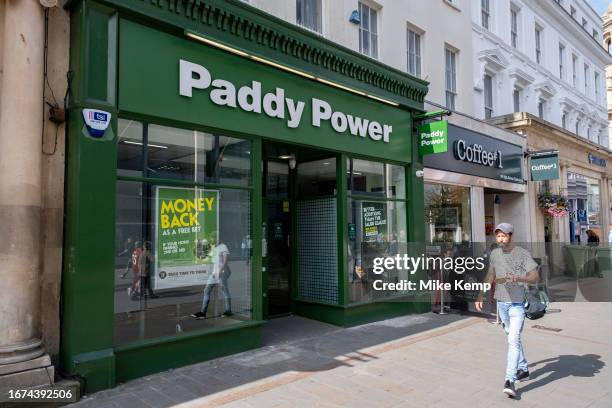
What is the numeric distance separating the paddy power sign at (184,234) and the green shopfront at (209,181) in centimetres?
2

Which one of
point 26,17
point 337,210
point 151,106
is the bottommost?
point 337,210

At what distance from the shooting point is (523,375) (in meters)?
5.29

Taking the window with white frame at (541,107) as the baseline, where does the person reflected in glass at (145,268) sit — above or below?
Result: below

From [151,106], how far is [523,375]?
569cm

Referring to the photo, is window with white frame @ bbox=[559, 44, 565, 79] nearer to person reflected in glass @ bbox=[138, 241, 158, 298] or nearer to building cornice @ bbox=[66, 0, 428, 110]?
building cornice @ bbox=[66, 0, 428, 110]

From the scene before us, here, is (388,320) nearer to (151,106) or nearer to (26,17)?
(151,106)

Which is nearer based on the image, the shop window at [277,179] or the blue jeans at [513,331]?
the blue jeans at [513,331]

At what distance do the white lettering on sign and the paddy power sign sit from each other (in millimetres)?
1425

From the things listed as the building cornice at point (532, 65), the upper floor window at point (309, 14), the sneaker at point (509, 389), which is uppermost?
the building cornice at point (532, 65)

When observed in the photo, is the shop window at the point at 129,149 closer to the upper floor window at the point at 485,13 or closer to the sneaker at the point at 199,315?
the sneaker at the point at 199,315

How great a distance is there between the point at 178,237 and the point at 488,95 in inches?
508

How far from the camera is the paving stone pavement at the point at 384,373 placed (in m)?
4.85

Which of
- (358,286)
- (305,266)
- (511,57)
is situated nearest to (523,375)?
(358,286)

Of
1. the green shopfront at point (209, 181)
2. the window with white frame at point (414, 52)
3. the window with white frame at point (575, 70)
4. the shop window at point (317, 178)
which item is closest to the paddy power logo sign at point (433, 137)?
the green shopfront at point (209, 181)
